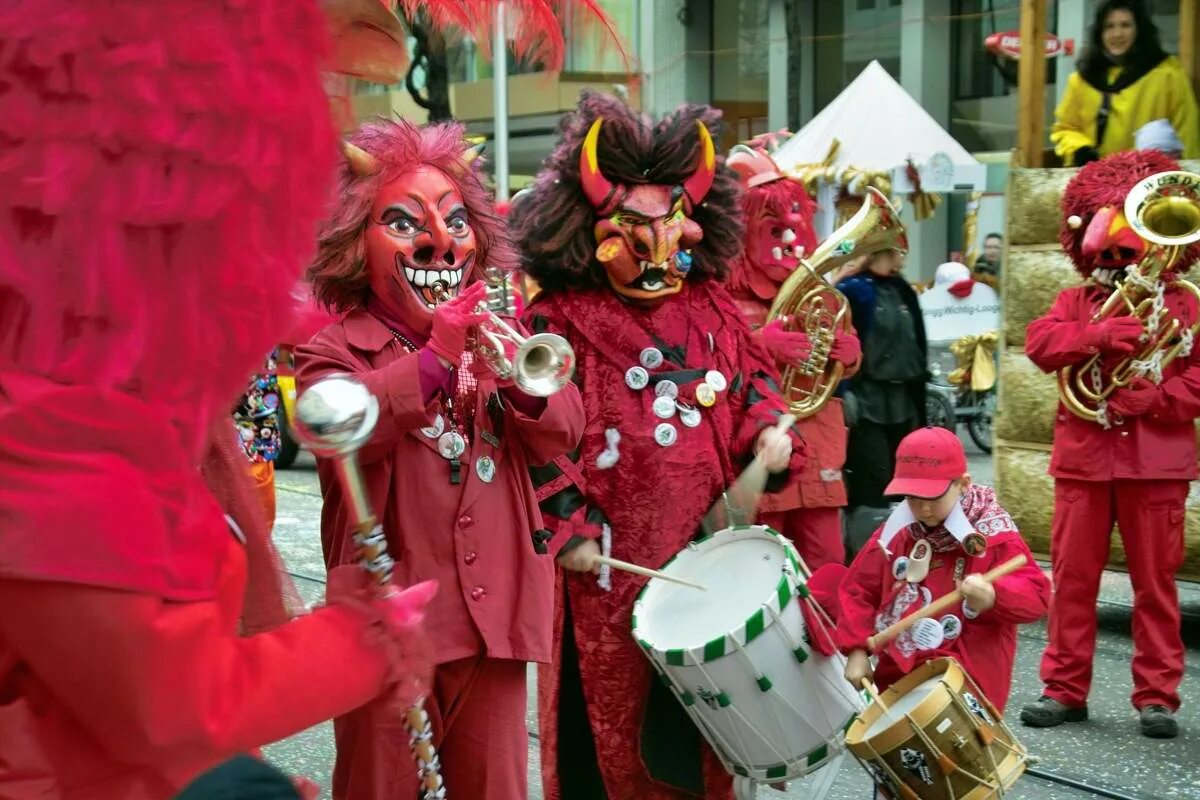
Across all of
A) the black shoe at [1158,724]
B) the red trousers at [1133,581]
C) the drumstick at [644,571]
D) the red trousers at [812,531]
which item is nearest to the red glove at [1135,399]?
the red trousers at [1133,581]

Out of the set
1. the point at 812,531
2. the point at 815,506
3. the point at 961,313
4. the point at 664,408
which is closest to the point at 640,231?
the point at 664,408

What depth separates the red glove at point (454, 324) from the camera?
2.98 meters

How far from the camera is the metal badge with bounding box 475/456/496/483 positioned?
320 cm

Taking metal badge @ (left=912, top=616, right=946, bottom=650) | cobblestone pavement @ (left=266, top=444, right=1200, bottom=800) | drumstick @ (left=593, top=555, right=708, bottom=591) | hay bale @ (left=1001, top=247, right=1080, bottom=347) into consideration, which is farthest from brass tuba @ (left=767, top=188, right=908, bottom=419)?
drumstick @ (left=593, top=555, right=708, bottom=591)

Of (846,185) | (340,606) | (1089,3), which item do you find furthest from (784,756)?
(1089,3)

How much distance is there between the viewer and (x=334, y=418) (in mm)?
1943

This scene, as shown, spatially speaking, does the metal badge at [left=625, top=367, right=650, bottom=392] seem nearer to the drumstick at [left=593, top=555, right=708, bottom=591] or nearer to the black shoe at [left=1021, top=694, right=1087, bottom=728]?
the drumstick at [left=593, top=555, right=708, bottom=591]

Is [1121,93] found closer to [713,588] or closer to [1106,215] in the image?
[1106,215]

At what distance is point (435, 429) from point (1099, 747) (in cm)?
300

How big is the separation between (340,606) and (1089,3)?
15199mm

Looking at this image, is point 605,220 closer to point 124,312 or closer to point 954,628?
point 954,628

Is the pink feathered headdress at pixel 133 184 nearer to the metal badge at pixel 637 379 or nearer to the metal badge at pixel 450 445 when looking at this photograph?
Result: the metal badge at pixel 450 445

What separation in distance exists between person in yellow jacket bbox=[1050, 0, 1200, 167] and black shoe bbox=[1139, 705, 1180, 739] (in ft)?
10.7

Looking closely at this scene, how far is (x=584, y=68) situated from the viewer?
3.01 meters
